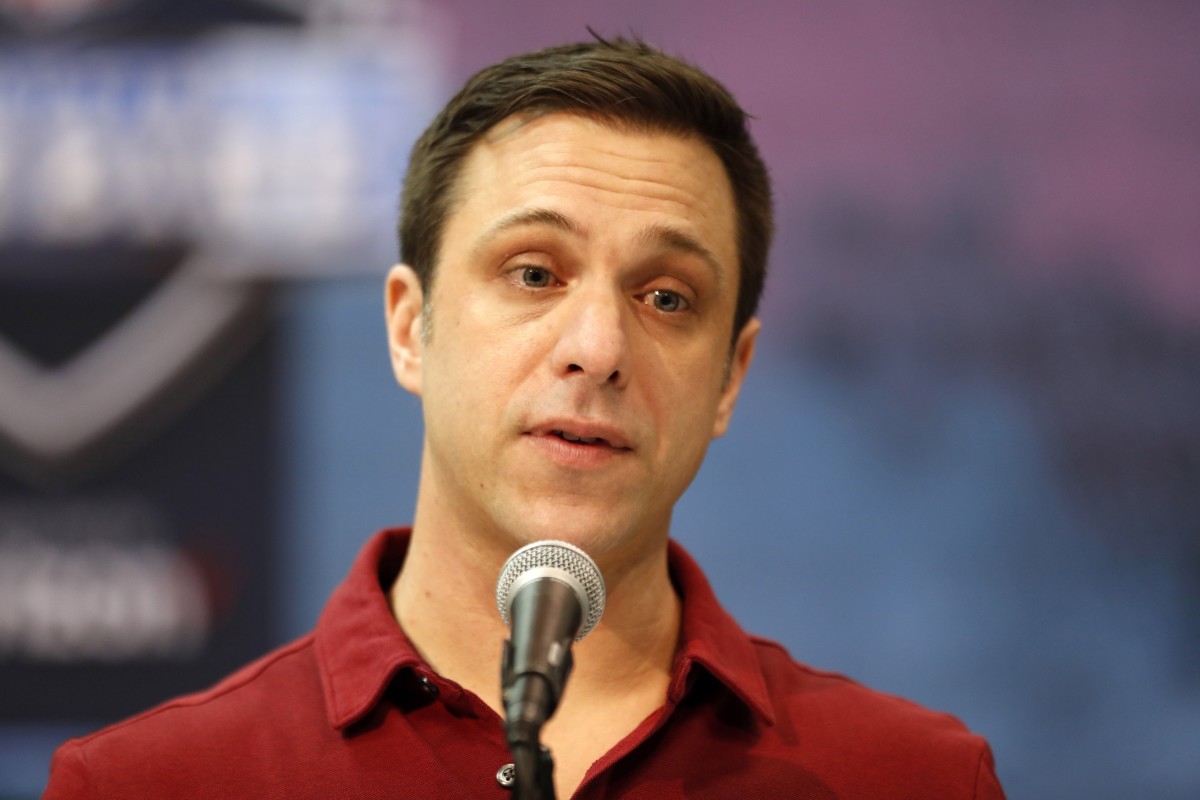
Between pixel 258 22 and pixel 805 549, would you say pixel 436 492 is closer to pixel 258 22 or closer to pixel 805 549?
pixel 805 549

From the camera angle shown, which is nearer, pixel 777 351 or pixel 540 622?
pixel 540 622

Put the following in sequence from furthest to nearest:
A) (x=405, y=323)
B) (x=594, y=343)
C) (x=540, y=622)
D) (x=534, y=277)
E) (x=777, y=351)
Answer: (x=777, y=351) → (x=405, y=323) → (x=534, y=277) → (x=594, y=343) → (x=540, y=622)

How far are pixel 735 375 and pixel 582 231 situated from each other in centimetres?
47

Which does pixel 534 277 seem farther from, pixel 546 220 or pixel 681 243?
pixel 681 243

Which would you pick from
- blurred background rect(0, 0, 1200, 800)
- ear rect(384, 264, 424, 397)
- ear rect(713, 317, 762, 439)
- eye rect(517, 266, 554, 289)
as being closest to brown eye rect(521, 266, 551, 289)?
eye rect(517, 266, 554, 289)

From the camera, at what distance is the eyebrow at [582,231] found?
1.78 metres

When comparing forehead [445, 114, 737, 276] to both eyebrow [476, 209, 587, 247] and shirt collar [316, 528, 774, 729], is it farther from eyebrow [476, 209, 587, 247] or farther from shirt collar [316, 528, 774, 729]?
shirt collar [316, 528, 774, 729]

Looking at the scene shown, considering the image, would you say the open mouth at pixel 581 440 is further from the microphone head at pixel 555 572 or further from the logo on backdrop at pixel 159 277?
the logo on backdrop at pixel 159 277

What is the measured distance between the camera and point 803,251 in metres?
3.23

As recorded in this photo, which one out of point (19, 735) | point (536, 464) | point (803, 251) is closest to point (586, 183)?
point (536, 464)

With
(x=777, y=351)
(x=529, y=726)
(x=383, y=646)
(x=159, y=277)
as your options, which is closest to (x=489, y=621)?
(x=383, y=646)

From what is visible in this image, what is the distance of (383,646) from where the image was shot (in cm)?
178

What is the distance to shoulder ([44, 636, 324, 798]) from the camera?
172cm

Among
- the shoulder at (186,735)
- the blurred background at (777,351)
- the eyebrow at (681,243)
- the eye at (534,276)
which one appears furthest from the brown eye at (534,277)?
the blurred background at (777,351)
